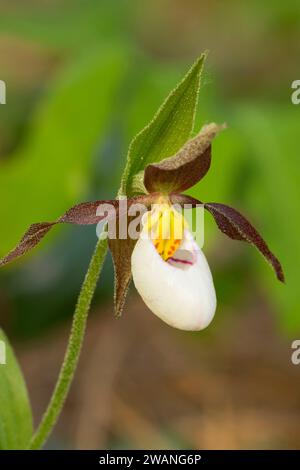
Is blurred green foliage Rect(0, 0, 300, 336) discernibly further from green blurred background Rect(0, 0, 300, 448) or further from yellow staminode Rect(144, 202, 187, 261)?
yellow staminode Rect(144, 202, 187, 261)

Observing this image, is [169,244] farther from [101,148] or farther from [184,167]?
[101,148]

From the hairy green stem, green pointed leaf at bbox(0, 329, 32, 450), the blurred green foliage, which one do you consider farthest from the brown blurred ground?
the hairy green stem

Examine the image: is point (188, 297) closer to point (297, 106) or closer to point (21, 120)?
point (297, 106)

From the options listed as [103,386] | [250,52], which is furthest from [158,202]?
[250,52]

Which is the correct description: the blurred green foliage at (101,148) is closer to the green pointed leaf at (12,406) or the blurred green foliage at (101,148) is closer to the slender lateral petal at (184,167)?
the slender lateral petal at (184,167)

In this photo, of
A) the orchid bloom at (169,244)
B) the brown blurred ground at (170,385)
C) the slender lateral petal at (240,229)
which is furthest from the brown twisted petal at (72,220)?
the brown blurred ground at (170,385)
